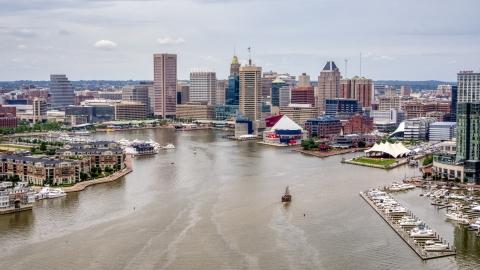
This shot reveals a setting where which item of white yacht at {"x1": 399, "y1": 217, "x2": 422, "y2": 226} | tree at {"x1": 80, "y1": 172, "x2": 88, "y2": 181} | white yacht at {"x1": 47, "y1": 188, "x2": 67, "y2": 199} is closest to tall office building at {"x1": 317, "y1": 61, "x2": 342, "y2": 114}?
tree at {"x1": 80, "y1": 172, "x2": 88, "y2": 181}

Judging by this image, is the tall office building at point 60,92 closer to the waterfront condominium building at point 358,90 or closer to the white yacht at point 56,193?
the waterfront condominium building at point 358,90

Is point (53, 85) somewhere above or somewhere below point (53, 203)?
above

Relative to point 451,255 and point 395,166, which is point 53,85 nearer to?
point 395,166

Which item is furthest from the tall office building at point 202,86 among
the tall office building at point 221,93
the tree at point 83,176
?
the tree at point 83,176

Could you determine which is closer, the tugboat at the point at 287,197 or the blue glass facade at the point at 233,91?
the tugboat at the point at 287,197

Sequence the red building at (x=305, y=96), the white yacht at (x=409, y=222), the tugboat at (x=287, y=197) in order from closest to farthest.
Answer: the white yacht at (x=409, y=222) < the tugboat at (x=287, y=197) < the red building at (x=305, y=96)

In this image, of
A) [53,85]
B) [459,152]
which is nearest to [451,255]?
[459,152]

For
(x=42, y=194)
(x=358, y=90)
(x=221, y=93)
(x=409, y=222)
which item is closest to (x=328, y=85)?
(x=358, y=90)
